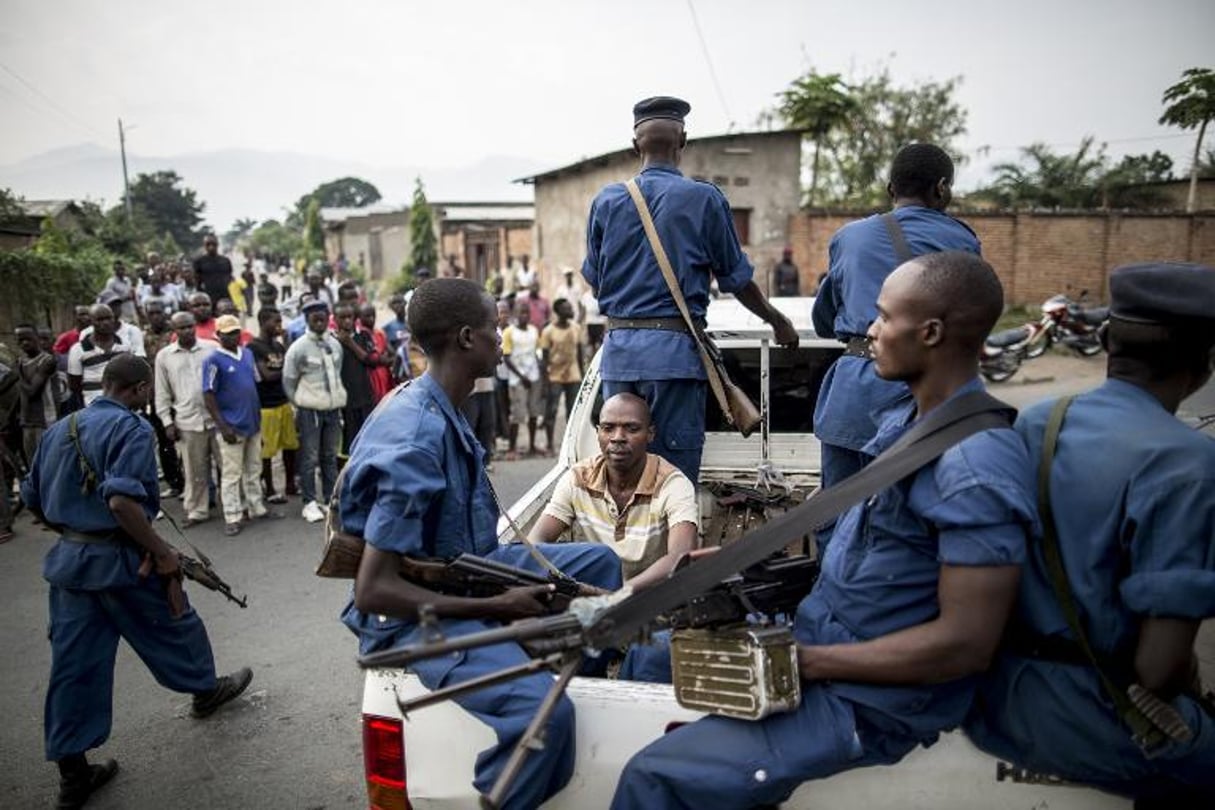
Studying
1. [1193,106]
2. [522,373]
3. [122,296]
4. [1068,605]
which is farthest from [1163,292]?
[1193,106]

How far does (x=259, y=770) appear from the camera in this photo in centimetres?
362

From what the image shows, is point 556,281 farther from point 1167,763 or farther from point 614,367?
point 1167,763

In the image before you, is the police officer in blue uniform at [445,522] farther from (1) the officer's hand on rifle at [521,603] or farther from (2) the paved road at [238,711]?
(2) the paved road at [238,711]

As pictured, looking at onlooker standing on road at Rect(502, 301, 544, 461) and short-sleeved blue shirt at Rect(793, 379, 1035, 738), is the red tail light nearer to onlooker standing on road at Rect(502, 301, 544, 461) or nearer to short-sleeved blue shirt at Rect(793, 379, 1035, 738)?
short-sleeved blue shirt at Rect(793, 379, 1035, 738)

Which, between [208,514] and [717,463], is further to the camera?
[208,514]

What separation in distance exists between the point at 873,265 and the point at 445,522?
1.86 m

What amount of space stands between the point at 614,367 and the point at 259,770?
8.00 ft

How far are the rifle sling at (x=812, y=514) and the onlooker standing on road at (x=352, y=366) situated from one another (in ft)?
20.3

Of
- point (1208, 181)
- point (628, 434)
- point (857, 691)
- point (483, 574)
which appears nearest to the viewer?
point (857, 691)

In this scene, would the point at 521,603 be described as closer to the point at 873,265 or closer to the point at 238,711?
the point at 873,265

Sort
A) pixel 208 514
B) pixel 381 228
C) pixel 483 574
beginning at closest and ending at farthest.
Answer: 1. pixel 483 574
2. pixel 208 514
3. pixel 381 228

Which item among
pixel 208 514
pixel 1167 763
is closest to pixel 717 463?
pixel 1167 763

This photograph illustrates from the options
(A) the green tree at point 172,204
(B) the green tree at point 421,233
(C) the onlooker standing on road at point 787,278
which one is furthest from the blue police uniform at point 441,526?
(A) the green tree at point 172,204

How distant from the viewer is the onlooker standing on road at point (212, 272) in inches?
506
